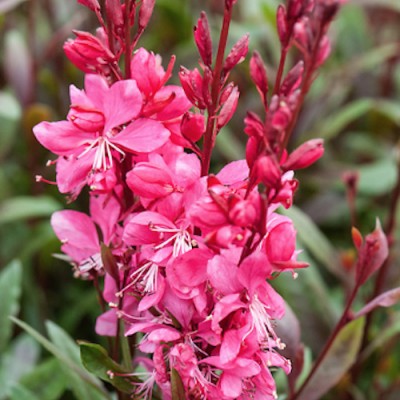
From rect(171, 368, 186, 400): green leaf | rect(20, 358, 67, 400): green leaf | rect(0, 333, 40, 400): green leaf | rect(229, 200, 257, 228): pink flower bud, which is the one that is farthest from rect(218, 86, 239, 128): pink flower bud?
rect(0, 333, 40, 400): green leaf

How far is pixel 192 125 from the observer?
0.69m

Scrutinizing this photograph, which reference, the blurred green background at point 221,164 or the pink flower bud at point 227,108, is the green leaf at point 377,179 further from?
the pink flower bud at point 227,108

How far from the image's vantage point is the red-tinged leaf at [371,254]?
0.84 meters

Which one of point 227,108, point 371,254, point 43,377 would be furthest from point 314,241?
point 227,108

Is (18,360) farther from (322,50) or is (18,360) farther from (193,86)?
(322,50)

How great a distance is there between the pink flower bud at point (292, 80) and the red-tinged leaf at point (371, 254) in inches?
11.2

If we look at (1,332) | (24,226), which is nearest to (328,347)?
(1,332)

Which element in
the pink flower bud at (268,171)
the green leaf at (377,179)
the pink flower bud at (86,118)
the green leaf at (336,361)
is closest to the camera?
the pink flower bud at (268,171)

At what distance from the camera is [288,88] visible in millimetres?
631

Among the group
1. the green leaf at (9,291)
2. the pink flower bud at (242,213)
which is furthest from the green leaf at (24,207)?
the pink flower bud at (242,213)

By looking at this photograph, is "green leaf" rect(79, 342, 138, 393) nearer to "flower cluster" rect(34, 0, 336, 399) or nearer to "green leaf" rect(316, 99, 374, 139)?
"flower cluster" rect(34, 0, 336, 399)

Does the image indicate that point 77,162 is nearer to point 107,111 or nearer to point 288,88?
point 107,111

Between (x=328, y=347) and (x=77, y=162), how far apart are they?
1.49 ft

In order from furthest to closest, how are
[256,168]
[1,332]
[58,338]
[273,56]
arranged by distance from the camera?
[273,56]
[1,332]
[58,338]
[256,168]
